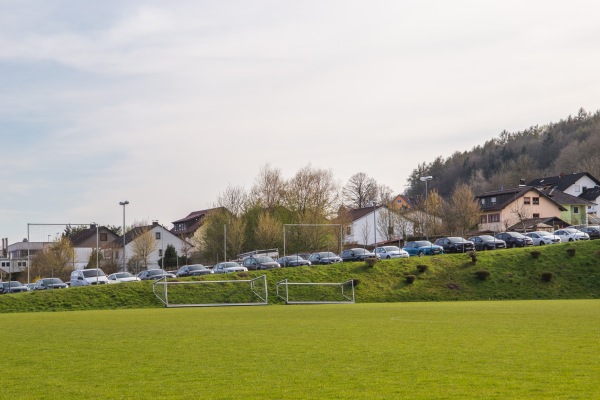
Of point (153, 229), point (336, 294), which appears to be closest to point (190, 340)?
point (336, 294)

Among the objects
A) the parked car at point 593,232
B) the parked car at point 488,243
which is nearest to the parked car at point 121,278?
the parked car at point 488,243

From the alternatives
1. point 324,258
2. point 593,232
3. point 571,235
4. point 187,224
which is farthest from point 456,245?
point 187,224

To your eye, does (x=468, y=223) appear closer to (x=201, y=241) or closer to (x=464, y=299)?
(x=201, y=241)

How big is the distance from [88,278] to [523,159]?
122 meters

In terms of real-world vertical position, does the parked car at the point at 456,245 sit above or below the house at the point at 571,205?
below

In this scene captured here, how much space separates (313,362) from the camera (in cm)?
1669

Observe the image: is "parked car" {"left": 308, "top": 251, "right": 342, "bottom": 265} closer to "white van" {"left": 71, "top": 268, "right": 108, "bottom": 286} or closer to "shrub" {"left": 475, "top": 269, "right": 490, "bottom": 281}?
"shrub" {"left": 475, "top": 269, "right": 490, "bottom": 281}

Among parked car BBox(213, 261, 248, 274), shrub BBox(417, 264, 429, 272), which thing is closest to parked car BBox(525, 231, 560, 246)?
shrub BBox(417, 264, 429, 272)

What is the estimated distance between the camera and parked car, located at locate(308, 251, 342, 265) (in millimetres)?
70875

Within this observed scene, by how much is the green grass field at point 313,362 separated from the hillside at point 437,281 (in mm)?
26979

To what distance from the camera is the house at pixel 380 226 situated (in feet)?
357

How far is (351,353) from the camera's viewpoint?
59.9 feet

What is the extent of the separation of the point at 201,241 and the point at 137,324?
65.6 metres

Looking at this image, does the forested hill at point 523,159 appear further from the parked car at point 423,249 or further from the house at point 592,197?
the parked car at point 423,249
